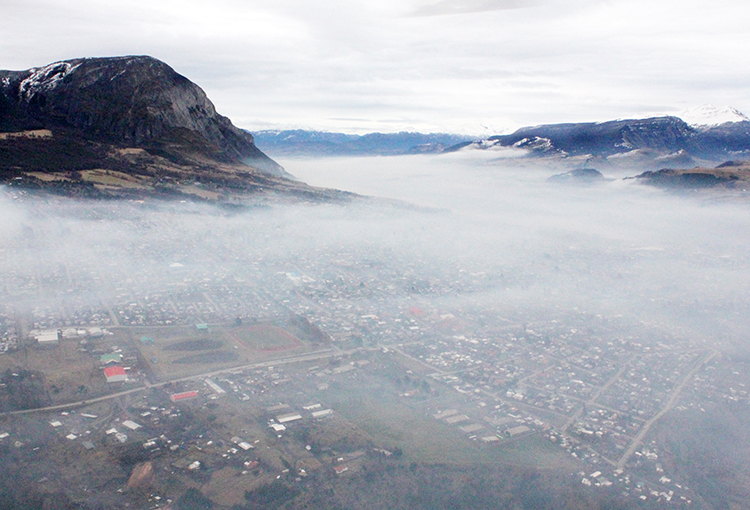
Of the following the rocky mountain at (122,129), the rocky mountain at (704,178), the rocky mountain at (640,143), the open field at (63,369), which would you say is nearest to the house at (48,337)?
the open field at (63,369)

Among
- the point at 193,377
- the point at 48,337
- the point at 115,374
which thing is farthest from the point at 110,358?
the point at 193,377

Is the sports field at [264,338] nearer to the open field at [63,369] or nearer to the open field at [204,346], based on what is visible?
the open field at [204,346]

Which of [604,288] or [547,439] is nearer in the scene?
[547,439]

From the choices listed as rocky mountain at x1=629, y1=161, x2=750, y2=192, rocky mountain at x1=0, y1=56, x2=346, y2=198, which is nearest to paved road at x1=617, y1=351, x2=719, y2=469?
rocky mountain at x1=0, y1=56, x2=346, y2=198

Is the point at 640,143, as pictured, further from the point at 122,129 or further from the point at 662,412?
the point at 662,412

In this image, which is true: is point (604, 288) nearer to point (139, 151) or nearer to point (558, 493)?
point (558, 493)

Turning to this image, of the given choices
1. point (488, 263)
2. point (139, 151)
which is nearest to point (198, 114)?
point (139, 151)

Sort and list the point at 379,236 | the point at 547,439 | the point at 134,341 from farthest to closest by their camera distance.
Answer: the point at 379,236
the point at 134,341
the point at 547,439

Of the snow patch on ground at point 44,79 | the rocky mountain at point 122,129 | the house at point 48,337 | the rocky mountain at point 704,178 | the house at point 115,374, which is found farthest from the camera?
the rocky mountain at point 704,178
